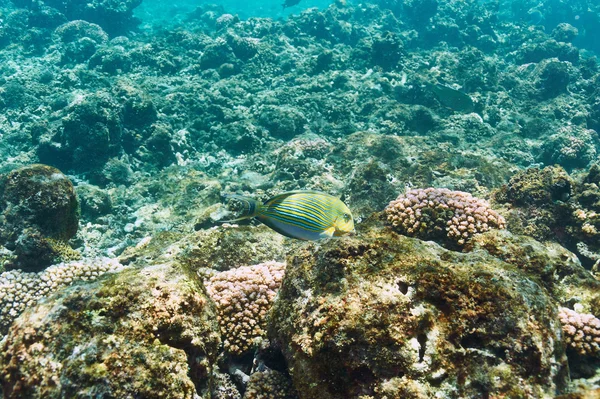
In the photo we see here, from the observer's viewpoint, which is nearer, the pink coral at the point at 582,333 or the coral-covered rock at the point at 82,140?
the pink coral at the point at 582,333

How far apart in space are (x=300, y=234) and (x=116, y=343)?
5.14 ft

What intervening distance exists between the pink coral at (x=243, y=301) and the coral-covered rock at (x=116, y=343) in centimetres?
72

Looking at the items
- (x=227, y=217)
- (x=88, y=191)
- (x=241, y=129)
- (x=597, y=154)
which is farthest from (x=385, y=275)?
(x=597, y=154)

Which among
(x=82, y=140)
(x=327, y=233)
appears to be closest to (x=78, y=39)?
(x=82, y=140)

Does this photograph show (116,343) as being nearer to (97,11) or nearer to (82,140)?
(82,140)

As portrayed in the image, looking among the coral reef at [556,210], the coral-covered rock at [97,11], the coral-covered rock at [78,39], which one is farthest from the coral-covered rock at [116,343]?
the coral-covered rock at [97,11]

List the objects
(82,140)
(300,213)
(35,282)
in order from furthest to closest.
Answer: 1. (82,140)
2. (35,282)
3. (300,213)

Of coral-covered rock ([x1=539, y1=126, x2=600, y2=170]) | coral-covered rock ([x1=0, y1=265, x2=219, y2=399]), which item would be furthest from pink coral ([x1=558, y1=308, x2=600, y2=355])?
coral-covered rock ([x1=539, y1=126, x2=600, y2=170])

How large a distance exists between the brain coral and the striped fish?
1586mm

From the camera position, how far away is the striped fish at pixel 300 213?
2871 mm

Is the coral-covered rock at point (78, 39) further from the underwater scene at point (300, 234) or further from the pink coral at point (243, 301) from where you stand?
the pink coral at point (243, 301)

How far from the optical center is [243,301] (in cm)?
337

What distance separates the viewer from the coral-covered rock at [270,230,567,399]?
1.95 meters

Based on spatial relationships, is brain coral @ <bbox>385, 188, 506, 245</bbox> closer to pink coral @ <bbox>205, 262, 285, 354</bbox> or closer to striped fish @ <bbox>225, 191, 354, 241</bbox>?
striped fish @ <bbox>225, 191, 354, 241</bbox>
